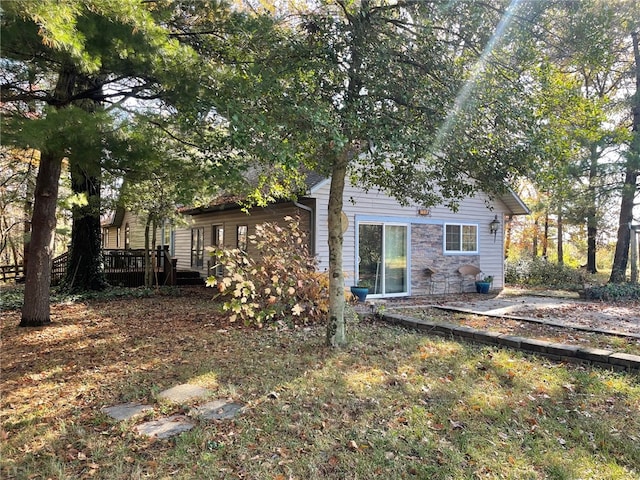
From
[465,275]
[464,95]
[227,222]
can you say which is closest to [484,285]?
[465,275]

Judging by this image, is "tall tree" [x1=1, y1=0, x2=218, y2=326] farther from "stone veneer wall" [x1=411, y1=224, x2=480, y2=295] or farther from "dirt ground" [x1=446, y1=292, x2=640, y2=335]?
"stone veneer wall" [x1=411, y1=224, x2=480, y2=295]

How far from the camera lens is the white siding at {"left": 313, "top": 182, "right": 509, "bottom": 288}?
1050 cm

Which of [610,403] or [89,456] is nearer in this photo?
[89,456]

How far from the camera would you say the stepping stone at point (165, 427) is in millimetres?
3284

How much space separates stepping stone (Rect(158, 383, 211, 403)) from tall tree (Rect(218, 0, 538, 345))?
84.7 inches

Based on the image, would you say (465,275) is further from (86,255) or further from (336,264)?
(86,255)

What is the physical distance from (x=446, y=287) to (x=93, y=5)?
1146 cm

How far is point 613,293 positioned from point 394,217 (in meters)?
6.25

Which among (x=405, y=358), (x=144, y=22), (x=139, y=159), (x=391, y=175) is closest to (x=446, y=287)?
(x=391, y=175)

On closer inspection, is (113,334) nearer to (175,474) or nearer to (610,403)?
(175,474)

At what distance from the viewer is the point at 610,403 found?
3971mm

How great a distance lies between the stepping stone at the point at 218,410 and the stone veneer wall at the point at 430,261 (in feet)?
29.4

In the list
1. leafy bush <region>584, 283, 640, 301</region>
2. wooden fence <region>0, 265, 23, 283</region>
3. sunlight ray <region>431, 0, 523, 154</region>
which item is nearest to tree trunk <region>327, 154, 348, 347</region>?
sunlight ray <region>431, 0, 523, 154</region>

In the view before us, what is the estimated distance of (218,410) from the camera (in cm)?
373
